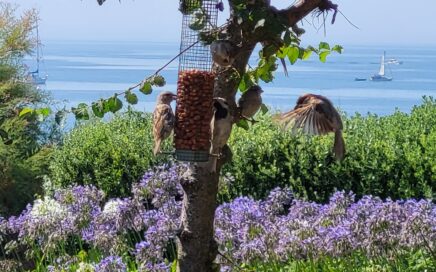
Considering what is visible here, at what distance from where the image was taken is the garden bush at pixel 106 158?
6.73 m

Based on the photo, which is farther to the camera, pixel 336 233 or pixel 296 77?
pixel 296 77

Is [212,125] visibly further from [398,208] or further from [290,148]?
[290,148]

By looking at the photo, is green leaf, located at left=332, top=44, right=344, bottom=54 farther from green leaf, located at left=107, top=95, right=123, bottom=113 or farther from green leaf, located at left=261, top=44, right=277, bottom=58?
green leaf, located at left=107, top=95, right=123, bottom=113

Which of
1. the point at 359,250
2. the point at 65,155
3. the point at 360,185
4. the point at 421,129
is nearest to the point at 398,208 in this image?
the point at 359,250

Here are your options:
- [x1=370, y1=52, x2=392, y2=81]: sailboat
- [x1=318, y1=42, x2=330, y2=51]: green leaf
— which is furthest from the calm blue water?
[x1=318, y1=42, x2=330, y2=51]: green leaf

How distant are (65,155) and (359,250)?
2928 millimetres

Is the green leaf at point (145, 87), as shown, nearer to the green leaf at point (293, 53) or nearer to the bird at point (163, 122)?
the bird at point (163, 122)

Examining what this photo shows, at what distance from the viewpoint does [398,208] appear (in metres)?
4.89

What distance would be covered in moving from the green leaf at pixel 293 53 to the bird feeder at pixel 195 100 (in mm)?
391

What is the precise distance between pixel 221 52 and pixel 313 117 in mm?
526

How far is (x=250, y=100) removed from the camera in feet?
11.4

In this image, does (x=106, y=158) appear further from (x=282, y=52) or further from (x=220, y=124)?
(x=220, y=124)

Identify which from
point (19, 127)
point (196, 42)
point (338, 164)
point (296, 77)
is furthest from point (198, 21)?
point (296, 77)

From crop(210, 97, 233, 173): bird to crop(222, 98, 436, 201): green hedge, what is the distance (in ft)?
8.96
